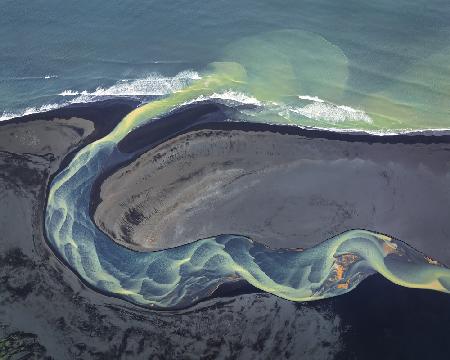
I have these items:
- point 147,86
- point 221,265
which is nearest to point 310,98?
point 147,86

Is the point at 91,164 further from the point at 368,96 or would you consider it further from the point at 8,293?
the point at 368,96

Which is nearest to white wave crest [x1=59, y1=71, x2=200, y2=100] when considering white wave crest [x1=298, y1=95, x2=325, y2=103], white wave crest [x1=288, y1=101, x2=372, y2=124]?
white wave crest [x1=298, y1=95, x2=325, y2=103]

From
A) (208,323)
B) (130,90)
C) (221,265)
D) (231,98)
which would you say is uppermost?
(130,90)

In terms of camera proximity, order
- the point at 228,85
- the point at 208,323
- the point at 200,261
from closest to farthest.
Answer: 1. the point at 208,323
2. the point at 200,261
3. the point at 228,85

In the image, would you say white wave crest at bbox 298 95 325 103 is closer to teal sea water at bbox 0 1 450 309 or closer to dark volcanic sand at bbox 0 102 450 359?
teal sea water at bbox 0 1 450 309

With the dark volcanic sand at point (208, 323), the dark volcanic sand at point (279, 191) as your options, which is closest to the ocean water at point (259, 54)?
the dark volcanic sand at point (279, 191)

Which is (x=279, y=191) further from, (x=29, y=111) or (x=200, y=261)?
(x=29, y=111)
